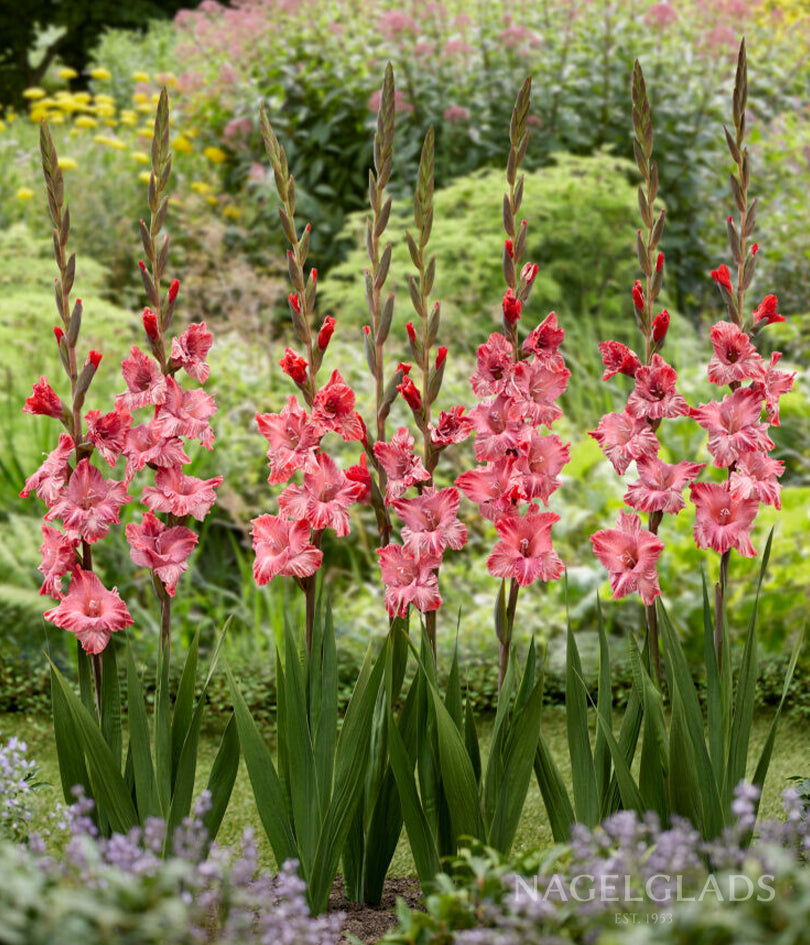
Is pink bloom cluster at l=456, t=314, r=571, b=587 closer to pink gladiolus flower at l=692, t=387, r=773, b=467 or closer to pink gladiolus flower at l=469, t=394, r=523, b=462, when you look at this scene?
pink gladiolus flower at l=469, t=394, r=523, b=462

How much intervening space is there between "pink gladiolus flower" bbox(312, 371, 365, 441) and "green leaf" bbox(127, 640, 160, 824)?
0.61 metres

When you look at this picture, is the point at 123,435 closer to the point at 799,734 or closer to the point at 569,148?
the point at 799,734

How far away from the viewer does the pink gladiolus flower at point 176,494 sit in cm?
245

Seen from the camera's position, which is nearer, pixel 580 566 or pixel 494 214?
pixel 580 566

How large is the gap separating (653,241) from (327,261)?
22.4ft

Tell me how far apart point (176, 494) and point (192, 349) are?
32 cm

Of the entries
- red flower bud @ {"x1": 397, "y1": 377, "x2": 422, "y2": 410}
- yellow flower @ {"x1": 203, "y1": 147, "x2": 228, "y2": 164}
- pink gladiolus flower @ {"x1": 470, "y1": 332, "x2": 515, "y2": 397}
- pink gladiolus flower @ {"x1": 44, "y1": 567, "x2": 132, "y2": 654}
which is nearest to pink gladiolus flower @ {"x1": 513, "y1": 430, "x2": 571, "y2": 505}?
pink gladiolus flower @ {"x1": 470, "y1": 332, "x2": 515, "y2": 397}

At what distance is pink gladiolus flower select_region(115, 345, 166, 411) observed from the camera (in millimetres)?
2461

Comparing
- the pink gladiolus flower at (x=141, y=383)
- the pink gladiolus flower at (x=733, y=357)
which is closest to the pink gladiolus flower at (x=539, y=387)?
the pink gladiolus flower at (x=733, y=357)

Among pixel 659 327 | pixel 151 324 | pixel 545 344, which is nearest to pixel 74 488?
pixel 151 324

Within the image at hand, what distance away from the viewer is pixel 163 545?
8.17 feet

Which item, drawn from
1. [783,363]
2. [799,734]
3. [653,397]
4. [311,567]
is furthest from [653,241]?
[783,363]

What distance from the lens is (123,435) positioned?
8.21ft

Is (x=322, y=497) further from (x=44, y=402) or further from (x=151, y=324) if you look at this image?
(x=44, y=402)
